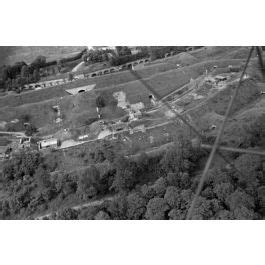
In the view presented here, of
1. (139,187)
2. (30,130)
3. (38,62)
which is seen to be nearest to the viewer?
(139,187)

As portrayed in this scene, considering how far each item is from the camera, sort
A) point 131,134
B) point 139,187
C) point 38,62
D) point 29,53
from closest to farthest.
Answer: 1. point 139,187
2. point 131,134
3. point 38,62
4. point 29,53

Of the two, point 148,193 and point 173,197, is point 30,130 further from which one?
point 173,197

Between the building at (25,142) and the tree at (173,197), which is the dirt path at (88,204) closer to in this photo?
the tree at (173,197)

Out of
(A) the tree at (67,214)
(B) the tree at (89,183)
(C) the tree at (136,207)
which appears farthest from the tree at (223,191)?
(A) the tree at (67,214)

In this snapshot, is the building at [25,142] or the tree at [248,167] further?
the building at [25,142]

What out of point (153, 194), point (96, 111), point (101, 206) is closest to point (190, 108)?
point (96, 111)

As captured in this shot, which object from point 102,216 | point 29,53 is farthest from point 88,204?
point 29,53

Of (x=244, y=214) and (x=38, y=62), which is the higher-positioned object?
(x=38, y=62)
